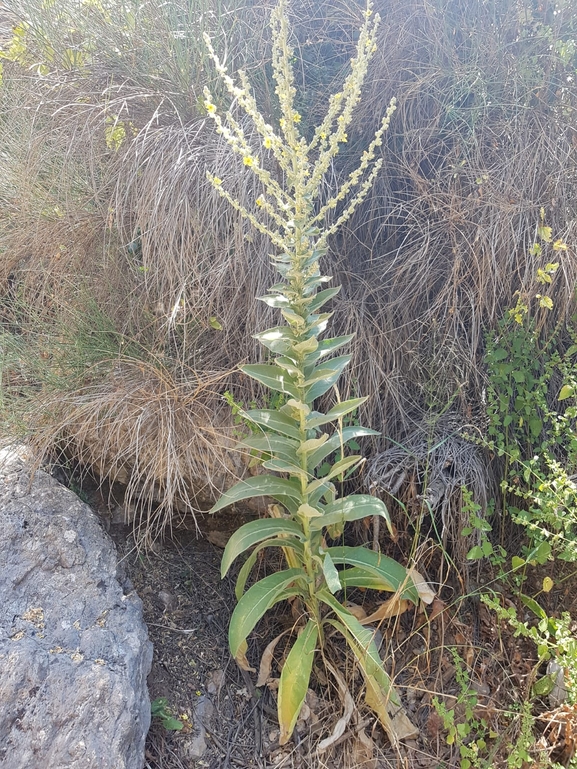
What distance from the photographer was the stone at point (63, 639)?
1.42 m

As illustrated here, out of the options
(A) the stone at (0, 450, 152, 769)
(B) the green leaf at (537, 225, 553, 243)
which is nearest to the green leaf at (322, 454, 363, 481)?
(A) the stone at (0, 450, 152, 769)

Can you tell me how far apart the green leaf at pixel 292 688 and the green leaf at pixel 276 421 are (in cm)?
60

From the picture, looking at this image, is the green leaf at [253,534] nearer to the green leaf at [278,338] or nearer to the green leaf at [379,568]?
the green leaf at [379,568]

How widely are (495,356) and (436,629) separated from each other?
864mm

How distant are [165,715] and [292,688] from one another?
1.23ft

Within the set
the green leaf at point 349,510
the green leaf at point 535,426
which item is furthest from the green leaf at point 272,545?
the green leaf at point 535,426

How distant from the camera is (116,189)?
205 centimetres

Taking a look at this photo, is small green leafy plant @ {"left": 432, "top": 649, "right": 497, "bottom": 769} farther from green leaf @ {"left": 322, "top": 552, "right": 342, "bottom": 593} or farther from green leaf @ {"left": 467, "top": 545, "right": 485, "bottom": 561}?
green leaf @ {"left": 322, "top": 552, "right": 342, "bottom": 593}

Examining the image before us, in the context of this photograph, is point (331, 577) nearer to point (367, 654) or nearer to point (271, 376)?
point (367, 654)

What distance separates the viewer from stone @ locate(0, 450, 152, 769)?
142 cm

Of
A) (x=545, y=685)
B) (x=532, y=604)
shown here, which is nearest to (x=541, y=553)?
(x=532, y=604)

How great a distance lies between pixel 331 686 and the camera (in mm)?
1814

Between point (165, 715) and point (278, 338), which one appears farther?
point (165, 715)

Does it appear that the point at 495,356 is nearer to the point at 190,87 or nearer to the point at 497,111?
the point at 497,111
